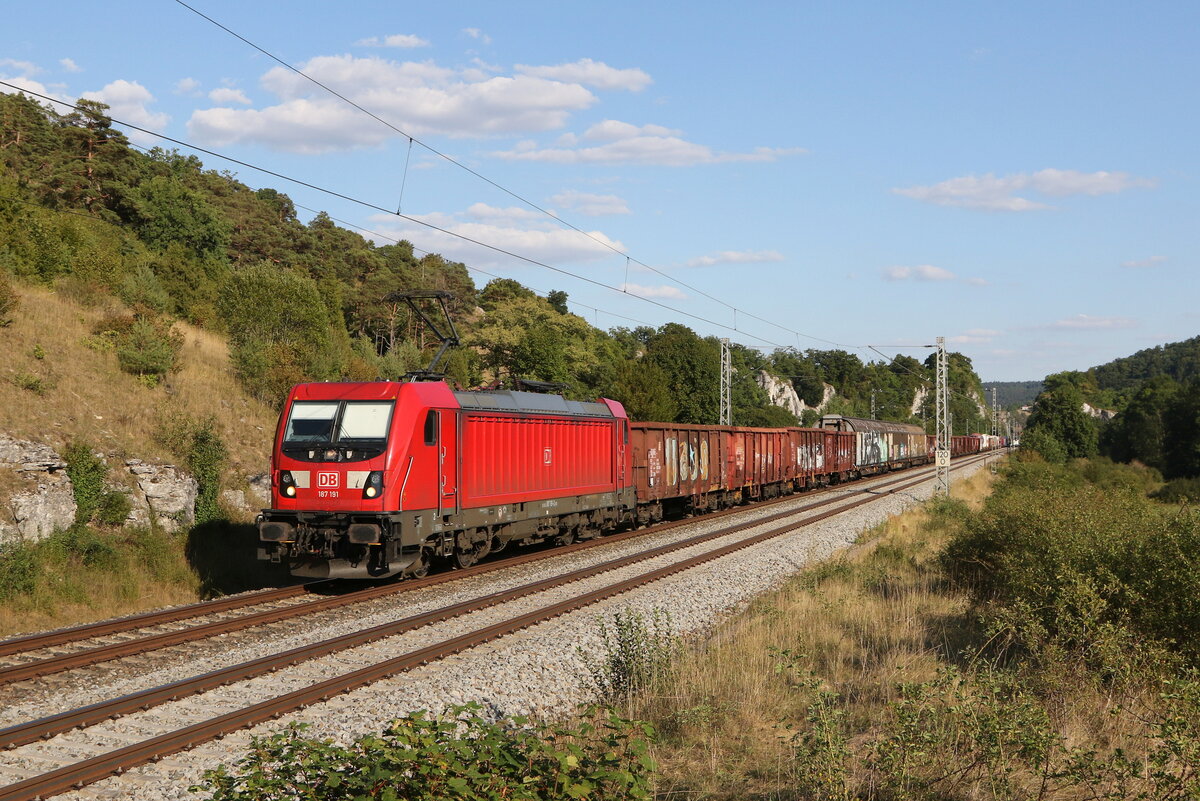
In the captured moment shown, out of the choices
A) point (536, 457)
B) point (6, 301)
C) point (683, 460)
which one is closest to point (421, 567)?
point (536, 457)

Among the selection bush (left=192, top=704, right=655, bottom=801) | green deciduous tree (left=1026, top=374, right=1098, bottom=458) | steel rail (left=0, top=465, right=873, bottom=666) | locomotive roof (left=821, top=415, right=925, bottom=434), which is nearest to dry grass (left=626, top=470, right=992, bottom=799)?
bush (left=192, top=704, right=655, bottom=801)

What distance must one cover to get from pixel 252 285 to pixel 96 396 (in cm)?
1258

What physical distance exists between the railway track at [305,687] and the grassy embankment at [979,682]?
2757 mm

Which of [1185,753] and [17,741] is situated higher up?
[1185,753]

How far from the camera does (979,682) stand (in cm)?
716

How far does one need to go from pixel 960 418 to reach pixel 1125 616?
146m

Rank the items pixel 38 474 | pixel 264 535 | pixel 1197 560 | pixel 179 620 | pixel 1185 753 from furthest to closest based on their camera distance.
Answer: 1. pixel 38 474
2. pixel 264 535
3. pixel 179 620
4. pixel 1197 560
5. pixel 1185 753

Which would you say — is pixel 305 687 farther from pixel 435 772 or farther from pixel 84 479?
pixel 84 479

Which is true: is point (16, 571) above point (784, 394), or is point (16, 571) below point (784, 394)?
below

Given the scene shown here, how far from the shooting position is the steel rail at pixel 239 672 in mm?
7906

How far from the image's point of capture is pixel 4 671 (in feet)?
32.3

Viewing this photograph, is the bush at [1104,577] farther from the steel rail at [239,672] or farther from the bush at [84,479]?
the bush at [84,479]

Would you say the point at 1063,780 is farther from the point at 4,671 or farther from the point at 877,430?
the point at 877,430

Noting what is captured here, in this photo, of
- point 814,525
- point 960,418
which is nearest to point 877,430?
point 814,525
